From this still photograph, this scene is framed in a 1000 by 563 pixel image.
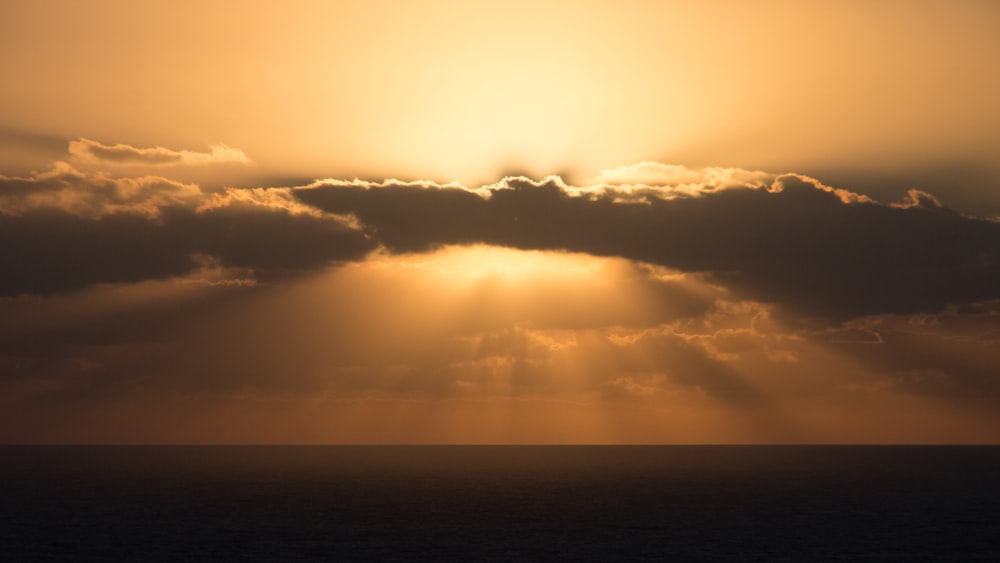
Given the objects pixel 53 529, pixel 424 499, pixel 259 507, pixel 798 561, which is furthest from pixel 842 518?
pixel 53 529

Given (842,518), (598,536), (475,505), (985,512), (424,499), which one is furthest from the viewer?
(424,499)

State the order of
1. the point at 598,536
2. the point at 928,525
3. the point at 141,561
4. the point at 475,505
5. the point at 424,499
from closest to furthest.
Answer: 1. the point at 141,561
2. the point at 598,536
3. the point at 928,525
4. the point at 475,505
5. the point at 424,499

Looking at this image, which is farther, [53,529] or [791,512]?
[791,512]

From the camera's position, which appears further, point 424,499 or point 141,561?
point 424,499

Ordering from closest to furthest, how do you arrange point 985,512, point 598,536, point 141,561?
1. point 141,561
2. point 598,536
3. point 985,512

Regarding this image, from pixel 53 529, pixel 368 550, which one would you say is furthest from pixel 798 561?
pixel 53 529

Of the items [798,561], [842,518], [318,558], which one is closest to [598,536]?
[798,561]


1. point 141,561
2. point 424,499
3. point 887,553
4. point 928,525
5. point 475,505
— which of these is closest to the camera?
point 141,561

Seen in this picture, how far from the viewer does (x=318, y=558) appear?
364 ft

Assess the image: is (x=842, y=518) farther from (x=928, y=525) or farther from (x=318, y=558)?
(x=318, y=558)

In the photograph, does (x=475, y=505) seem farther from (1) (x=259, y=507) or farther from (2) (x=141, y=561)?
(2) (x=141, y=561)

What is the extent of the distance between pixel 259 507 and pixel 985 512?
123 meters

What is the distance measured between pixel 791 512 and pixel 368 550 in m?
82.4

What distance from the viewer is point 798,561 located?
109 m
